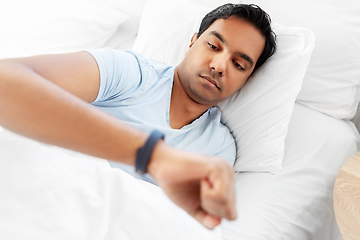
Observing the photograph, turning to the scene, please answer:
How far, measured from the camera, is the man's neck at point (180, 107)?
3.35 feet

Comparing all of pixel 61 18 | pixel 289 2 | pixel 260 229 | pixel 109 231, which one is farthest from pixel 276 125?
pixel 61 18

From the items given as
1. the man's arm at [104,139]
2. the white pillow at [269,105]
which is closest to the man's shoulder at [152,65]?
the white pillow at [269,105]

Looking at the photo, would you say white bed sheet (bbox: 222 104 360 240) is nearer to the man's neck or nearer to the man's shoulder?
the man's neck

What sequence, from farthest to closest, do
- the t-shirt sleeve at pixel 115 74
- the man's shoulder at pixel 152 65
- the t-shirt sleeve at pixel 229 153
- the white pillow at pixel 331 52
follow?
1. the white pillow at pixel 331 52
2. the t-shirt sleeve at pixel 229 153
3. the man's shoulder at pixel 152 65
4. the t-shirt sleeve at pixel 115 74

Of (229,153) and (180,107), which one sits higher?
(180,107)

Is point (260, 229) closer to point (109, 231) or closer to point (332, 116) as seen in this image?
point (109, 231)

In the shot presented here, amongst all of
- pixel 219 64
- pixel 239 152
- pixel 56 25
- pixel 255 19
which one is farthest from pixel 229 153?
pixel 56 25

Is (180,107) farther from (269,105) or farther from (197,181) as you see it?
(197,181)

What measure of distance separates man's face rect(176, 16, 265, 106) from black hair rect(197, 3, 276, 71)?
19 millimetres

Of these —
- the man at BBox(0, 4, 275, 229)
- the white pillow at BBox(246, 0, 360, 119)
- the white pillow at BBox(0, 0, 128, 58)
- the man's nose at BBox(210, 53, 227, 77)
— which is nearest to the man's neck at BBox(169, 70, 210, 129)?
the man at BBox(0, 4, 275, 229)

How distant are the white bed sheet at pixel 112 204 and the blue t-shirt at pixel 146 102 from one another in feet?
0.58

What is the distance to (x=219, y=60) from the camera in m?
0.96

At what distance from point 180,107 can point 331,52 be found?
2.22 feet

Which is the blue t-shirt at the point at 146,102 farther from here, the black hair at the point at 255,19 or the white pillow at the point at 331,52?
the white pillow at the point at 331,52
